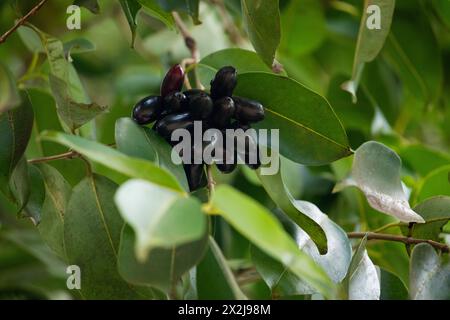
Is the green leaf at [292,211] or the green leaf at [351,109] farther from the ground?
the green leaf at [292,211]

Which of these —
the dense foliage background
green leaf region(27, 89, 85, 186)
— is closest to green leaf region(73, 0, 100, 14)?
the dense foliage background

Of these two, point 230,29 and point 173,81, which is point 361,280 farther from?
point 230,29

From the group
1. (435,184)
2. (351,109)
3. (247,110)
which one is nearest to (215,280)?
(247,110)

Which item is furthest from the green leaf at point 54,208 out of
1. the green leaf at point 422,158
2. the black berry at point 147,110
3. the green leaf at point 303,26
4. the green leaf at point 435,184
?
the green leaf at point 303,26

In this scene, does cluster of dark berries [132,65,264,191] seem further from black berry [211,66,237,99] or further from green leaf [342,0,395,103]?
green leaf [342,0,395,103]

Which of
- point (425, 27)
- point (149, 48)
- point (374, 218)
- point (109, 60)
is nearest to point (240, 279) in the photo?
point (374, 218)

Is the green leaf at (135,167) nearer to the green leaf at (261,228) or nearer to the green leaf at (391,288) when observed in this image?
the green leaf at (261,228)
